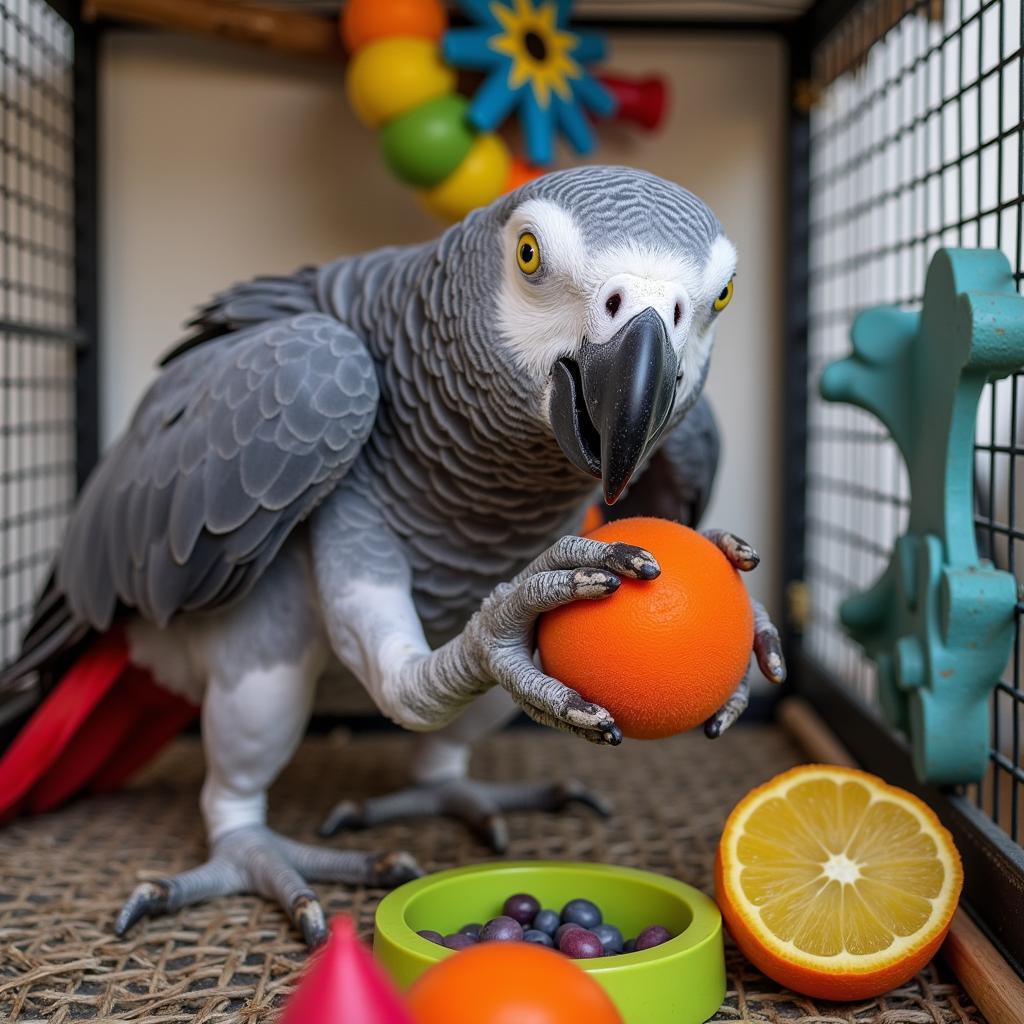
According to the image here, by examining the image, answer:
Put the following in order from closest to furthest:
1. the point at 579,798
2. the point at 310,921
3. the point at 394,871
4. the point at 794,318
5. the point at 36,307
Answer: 1. the point at 310,921
2. the point at 394,871
3. the point at 579,798
4. the point at 36,307
5. the point at 794,318

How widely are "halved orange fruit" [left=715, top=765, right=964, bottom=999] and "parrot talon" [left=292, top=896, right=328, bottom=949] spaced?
344 millimetres

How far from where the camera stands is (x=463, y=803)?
1.22m

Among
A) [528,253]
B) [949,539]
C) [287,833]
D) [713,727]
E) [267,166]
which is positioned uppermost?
[267,166]

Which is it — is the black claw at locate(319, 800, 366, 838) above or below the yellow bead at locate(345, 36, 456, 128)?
below

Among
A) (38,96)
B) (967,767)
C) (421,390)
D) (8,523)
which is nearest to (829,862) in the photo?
(967,767)

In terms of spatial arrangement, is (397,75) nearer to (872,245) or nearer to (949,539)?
(872,245)

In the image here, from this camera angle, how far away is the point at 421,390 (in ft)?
3.07

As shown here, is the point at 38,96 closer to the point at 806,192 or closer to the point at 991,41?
the point at 806,192

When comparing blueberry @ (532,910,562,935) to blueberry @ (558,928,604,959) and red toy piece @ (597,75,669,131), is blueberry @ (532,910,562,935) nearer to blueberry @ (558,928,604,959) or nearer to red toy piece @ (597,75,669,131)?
blueberry @ (558,928,604,959)

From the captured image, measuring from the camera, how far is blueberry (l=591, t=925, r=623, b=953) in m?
0.82

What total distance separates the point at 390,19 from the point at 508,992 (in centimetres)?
121

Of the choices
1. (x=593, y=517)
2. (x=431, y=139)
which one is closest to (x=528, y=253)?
(x=593, y=517)

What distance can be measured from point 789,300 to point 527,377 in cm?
93

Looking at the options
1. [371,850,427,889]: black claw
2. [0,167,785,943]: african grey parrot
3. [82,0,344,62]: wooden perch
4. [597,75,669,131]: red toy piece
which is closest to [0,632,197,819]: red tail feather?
[0,167,785,943]: african grey parrot
